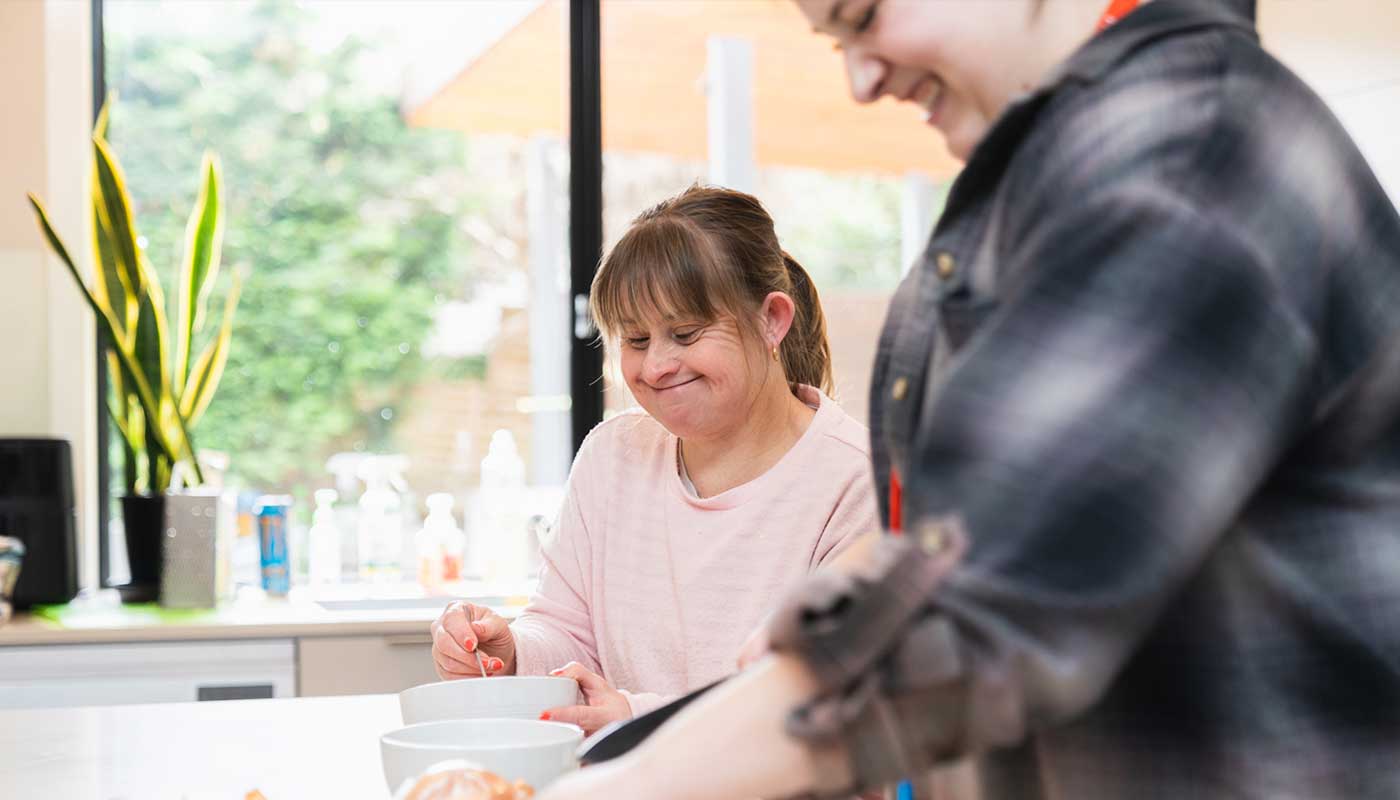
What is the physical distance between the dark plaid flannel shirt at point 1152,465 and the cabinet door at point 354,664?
78.6 inches

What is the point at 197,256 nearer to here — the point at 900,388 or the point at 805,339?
the point at 805,339

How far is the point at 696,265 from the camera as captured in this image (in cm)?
154

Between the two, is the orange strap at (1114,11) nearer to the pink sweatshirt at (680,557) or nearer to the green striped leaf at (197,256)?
the pink sweatshirt at (680,557)

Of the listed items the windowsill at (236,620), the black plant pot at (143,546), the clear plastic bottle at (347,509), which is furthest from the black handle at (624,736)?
the clear plastic bottle at (347,509)

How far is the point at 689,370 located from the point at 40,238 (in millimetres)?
2037

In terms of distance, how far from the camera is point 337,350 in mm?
3248

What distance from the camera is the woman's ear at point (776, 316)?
1592 mm

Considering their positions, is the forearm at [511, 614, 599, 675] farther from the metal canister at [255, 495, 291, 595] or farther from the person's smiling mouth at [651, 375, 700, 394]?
the metal canister at [255, 495, 291, 595]

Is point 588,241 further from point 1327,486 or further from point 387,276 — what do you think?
point 1327,486

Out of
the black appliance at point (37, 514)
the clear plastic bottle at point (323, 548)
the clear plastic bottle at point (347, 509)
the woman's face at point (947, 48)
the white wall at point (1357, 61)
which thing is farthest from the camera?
the clear plastic bottle at point (347, 509)

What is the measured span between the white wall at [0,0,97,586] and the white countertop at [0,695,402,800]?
160 centimetres

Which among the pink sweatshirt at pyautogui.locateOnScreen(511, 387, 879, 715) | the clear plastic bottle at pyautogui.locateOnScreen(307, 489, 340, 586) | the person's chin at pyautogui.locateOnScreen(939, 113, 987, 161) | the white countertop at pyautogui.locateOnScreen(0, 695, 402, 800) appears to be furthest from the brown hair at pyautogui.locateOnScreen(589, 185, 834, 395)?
the clear plastic bottle at pyautogui.locateOnScreen(307, 489, 340, 586)

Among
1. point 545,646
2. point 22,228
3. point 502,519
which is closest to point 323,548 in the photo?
point 502,519

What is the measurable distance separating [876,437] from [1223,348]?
0.93 feet
